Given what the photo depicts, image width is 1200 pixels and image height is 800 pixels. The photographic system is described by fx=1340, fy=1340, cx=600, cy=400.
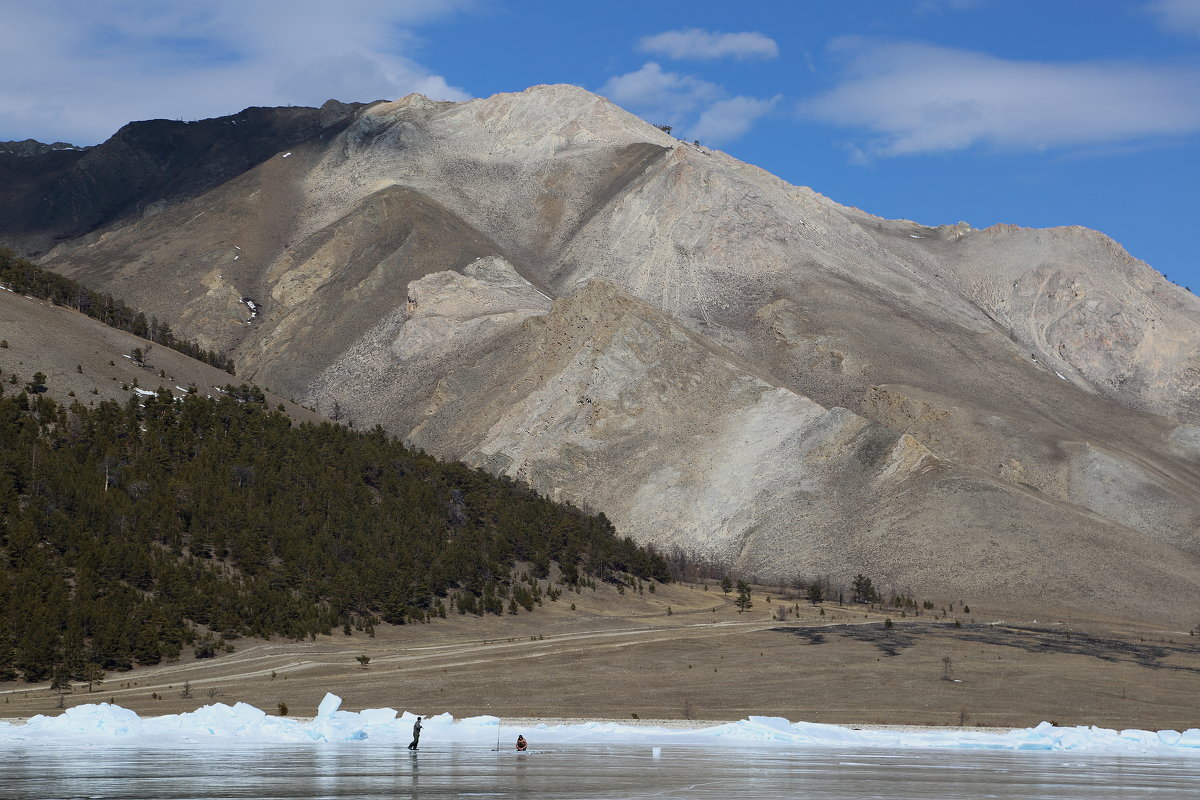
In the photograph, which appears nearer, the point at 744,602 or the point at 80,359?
the point at 80,359

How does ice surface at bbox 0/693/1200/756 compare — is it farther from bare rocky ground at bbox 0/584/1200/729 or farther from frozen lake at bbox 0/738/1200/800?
bare rocky ground at bbox 0/584/1200/729

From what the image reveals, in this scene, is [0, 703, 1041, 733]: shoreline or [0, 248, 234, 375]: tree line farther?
[0, 248, 234, 375]: tree line

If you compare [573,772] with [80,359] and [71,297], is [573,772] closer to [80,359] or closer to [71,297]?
[80,359]

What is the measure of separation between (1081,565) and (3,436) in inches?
2668

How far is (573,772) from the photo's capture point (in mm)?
29891

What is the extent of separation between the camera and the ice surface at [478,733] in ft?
123

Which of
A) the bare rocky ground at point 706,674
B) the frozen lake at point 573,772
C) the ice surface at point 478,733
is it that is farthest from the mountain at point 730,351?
the frozen lake at point 573,772

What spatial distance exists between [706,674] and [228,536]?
89.4 ft

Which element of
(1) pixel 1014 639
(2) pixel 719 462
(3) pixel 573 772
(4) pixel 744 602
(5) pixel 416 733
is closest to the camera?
(3) pixel 573 772

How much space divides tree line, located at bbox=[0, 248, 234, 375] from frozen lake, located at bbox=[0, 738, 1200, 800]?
65786 millimetres

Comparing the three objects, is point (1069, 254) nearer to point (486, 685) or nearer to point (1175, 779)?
point (486, 685)

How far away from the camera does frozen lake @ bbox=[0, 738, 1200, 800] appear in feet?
84.7

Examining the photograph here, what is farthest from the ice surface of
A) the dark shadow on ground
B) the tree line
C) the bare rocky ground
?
the tree line

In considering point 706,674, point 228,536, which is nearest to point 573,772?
point 706,674
